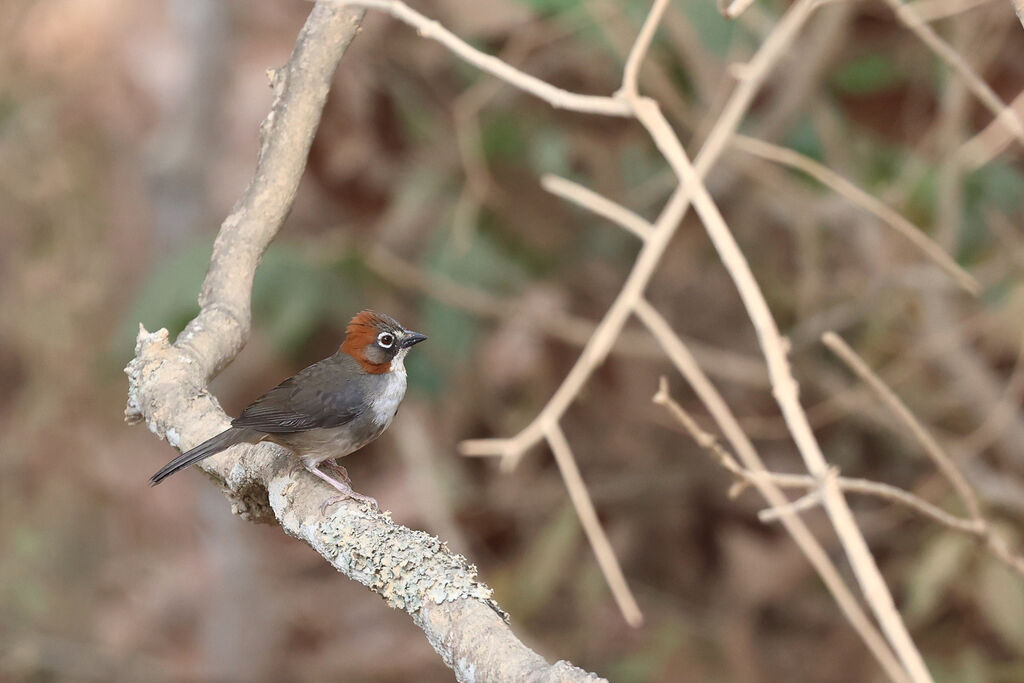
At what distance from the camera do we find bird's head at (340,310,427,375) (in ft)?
9.77

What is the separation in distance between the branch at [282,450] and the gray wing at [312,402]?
4.5 inches

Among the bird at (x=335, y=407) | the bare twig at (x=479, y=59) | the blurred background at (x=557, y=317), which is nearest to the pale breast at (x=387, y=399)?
the bird at (x=335, y=407)

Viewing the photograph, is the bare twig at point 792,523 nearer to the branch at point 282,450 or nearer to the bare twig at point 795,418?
the bare twig at point 795,418

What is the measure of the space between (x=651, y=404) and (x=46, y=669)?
12.8 ft

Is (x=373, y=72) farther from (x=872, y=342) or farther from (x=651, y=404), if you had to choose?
(x=872, y=342)

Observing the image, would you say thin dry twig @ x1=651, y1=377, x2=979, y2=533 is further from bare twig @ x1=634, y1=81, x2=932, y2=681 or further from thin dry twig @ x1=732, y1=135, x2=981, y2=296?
thin dry twig @ x1=732, y1=135, x2=981, y2=296

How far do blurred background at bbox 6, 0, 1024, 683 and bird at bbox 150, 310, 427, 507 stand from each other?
1766 mm

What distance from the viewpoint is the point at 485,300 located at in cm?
513

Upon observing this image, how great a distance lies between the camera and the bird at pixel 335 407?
246 centimetres

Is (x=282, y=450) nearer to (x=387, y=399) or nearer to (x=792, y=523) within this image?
(x=387, y=399)

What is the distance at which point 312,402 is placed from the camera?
9.27ft

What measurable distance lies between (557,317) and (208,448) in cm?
331

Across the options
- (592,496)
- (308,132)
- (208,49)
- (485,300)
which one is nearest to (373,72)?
(208,49)

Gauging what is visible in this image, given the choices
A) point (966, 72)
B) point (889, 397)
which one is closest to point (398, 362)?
point (889, 397)
